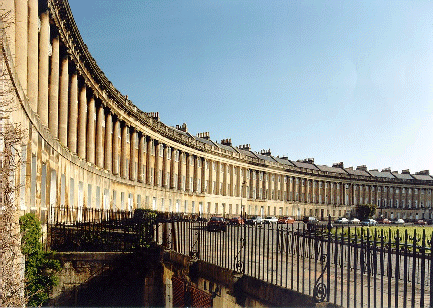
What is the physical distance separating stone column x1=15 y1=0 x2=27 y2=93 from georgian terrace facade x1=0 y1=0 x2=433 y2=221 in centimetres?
4

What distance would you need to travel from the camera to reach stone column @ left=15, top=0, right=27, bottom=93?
17469 millimetres

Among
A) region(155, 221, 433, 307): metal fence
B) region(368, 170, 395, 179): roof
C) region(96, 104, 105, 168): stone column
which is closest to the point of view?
region(155, 221, 433, 307): metal fence

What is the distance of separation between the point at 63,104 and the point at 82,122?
17.1ft

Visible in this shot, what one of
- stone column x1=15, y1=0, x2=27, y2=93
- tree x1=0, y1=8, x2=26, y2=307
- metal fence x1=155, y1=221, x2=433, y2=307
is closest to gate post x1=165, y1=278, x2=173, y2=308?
metal fence x1=155, y1=221, x2=433, y2=307

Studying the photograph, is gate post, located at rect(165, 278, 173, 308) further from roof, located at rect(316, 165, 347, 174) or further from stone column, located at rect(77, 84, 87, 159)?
roof, located at rect(316, 165, 347, 174)

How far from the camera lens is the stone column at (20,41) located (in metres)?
17.5

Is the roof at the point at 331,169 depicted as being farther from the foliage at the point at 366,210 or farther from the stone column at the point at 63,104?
the stone column at the point at 63,104

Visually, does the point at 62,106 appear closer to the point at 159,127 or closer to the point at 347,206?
the point at 159,127

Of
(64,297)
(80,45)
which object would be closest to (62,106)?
(80,45)

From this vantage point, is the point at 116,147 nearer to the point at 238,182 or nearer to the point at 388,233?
the point at 388,233

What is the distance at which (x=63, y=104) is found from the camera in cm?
2970

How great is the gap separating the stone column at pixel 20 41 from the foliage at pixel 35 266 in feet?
17.9

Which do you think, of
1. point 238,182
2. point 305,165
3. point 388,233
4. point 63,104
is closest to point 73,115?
point 63,104

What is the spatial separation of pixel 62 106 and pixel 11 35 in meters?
14.3
